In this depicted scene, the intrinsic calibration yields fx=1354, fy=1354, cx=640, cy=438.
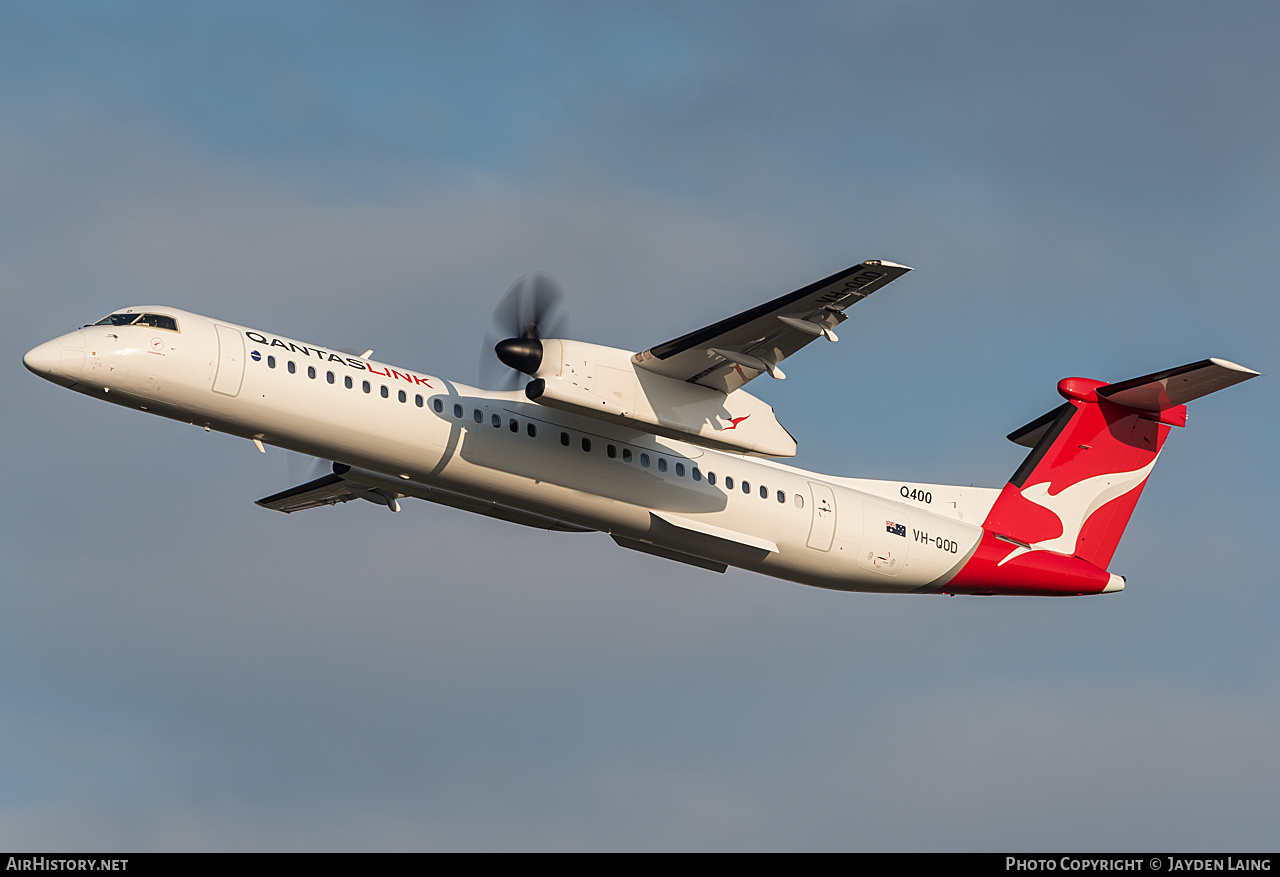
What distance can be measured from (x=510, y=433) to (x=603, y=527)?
2244 mm

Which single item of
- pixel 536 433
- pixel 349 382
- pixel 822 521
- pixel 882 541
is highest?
pixel 349 382

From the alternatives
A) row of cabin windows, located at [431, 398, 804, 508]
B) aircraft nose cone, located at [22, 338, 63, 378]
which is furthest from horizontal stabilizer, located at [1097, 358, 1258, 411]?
aircraft nose cone, located at [22, 338, 63, 378]

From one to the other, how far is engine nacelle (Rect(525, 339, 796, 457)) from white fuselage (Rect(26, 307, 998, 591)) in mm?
908

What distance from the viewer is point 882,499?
23578mm

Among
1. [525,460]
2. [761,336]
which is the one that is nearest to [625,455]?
[525,460]

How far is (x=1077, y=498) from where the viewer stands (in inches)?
969

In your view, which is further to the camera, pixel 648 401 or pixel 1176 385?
pixel 1176 385

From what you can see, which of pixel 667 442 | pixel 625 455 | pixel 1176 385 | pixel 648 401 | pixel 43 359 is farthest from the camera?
pixel 1176 385

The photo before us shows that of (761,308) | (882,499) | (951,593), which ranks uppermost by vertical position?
(761,308)

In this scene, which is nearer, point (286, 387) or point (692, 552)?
point (286, 387)

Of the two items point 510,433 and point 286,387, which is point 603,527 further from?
point 286,387

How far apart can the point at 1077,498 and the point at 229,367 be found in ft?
49.3

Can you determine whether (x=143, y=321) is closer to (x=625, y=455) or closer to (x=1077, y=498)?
(x=625, y=455)
